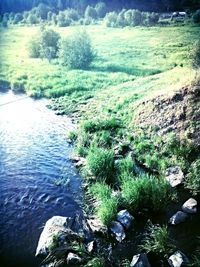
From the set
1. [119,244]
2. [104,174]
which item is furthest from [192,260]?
[104,174]

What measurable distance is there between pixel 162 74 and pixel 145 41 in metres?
2.23

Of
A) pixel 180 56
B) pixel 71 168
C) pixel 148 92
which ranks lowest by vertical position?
pixel 71 168

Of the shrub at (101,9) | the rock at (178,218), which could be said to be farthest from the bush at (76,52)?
the rock at (178,218)

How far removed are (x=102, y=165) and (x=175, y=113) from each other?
4748mm

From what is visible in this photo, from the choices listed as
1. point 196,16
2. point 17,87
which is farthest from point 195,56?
point 17,87

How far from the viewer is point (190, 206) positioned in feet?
34.5

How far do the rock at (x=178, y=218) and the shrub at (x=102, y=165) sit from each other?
2797 mm

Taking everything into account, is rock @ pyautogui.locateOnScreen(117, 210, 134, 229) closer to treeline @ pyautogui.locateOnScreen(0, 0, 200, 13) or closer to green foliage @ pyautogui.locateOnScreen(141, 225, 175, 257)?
green foliage @ pyautogui.locateOnScreen(141, 225, 175, 257)

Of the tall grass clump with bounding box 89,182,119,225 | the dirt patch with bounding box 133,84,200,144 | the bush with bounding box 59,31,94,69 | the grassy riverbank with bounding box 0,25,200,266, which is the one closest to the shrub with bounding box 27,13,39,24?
the grassy riverbank with bounding box 0,25,200,266

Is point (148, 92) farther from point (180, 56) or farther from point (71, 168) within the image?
point (71, 168)

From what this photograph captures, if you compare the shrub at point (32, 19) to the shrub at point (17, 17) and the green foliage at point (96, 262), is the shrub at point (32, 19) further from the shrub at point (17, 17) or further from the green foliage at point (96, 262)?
the green foliage at point (96, 262)

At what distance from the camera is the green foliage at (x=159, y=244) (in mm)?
8648

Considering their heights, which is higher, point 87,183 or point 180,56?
point 180,56

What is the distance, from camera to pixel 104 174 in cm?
1221
